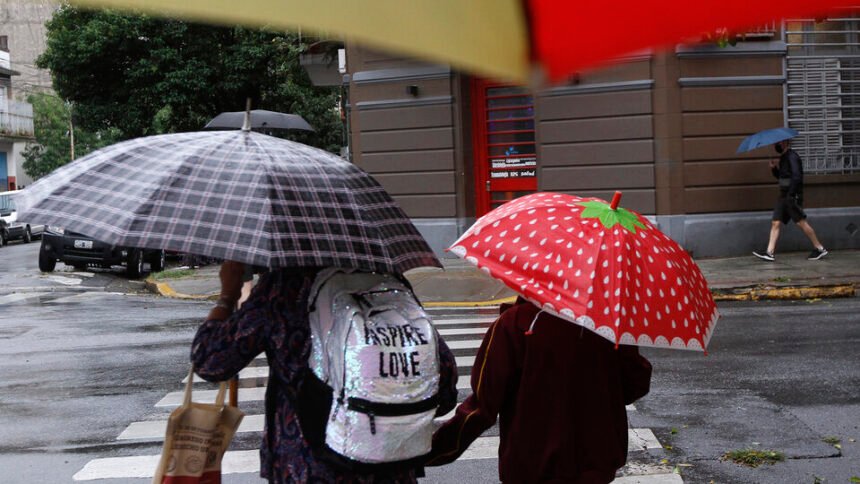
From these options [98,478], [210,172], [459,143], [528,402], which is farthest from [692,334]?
[459,143]

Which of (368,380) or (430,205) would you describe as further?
(430,205)

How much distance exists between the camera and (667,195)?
15.8 m

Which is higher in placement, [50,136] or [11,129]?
[11,129]

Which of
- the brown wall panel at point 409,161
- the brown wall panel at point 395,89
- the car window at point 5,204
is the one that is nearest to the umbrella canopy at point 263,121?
the brown wall panel at point 395,89

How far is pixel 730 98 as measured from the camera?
1596 cm

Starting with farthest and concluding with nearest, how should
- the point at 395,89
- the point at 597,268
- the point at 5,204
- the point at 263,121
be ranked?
the point at 5,204, the point at 263,121, the point at 395,89, the point at 597,268

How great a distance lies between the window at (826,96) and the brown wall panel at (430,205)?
6066 mm

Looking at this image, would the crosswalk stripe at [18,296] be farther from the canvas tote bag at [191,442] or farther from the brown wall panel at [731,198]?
the canvas tote bag at [191,442]

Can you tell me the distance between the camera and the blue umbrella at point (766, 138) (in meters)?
14.8

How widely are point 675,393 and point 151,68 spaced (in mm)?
23854

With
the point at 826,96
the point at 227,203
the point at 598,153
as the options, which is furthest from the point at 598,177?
the point at 227,203

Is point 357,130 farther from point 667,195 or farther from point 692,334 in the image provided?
point 692,334

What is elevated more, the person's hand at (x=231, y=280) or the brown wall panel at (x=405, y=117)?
the brown wall panel at (x=405, y=117)

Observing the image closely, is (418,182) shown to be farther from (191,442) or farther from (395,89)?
(191,442)
